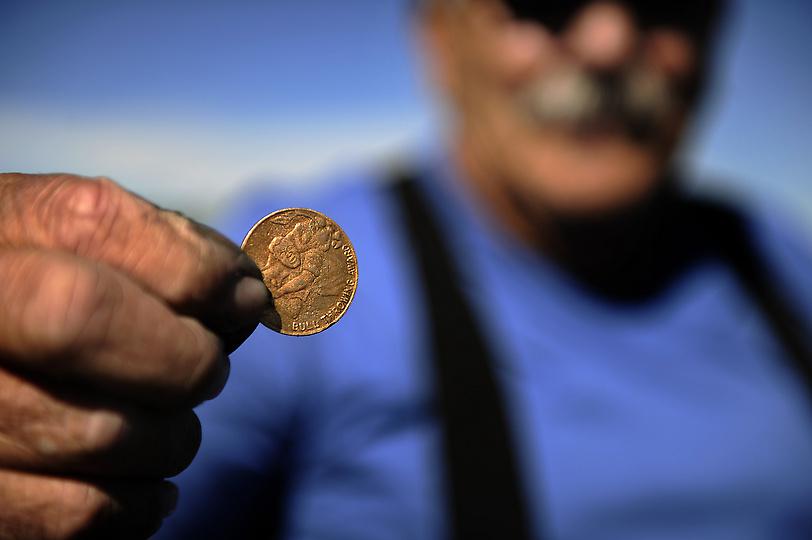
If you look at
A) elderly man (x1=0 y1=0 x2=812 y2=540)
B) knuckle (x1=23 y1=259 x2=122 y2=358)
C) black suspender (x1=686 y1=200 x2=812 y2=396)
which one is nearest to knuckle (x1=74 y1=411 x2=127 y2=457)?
knuckle (x1=23 y1=259 x2=122 y2=358)

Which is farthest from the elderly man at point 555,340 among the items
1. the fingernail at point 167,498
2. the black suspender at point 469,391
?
the fingernail at point 167,498

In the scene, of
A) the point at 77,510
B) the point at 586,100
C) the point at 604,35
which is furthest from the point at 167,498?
the point at 604,35

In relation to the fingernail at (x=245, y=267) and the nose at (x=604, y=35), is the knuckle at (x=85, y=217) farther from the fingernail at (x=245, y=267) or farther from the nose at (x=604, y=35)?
the nose at (x=604, y=35)

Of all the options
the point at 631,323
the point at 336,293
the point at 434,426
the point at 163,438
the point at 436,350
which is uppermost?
the point at 631,323

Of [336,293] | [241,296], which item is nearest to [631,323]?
[336,293]

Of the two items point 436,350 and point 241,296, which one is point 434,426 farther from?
point 241,296

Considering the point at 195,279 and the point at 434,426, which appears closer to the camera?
the point at 195,279
